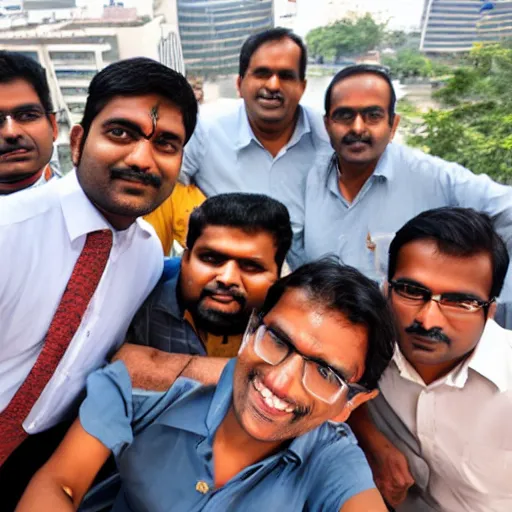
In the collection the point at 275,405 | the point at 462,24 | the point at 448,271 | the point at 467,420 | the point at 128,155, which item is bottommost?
the point at 467,420

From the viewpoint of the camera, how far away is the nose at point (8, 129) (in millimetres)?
1800

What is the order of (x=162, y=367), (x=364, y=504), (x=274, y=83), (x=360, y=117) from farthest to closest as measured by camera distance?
(x=274, y=83) < (x=360, y=117) < (x=162, y=367) < (x=364, y=504)

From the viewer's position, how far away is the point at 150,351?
1.46 metres

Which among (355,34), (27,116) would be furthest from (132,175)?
(355,34)

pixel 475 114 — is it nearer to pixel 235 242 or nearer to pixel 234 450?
pixel 235 242

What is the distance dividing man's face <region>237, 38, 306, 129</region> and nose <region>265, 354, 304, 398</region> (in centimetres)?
149

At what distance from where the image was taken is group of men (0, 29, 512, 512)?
3.66ft

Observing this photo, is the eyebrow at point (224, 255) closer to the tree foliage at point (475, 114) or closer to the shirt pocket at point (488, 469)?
the shirt pocket at point (488, 469)

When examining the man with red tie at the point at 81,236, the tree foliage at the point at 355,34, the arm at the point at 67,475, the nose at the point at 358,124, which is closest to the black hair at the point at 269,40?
the nose at the point at 358,124

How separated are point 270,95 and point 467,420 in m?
1.62

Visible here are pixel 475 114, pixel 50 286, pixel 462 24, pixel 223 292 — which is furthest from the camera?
pixel 475 114

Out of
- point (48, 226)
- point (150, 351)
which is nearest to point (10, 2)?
point (48, 226)

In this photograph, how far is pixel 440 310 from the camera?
1.36 metres

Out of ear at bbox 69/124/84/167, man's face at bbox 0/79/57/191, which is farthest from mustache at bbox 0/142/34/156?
ear at bbox 69/124/84/167
